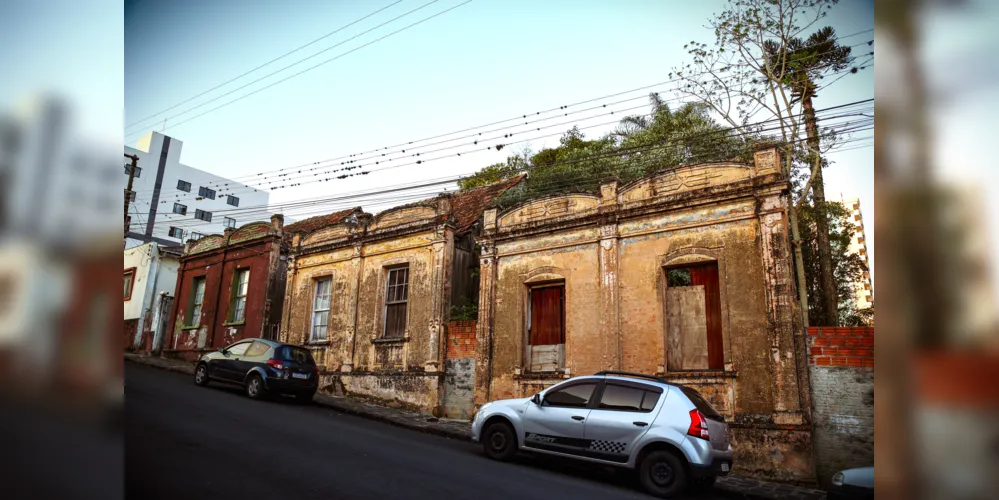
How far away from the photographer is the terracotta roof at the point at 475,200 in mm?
17306

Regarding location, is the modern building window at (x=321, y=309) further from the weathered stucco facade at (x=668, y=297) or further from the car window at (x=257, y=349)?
the weathered stucco facade at (x=668, y=297)

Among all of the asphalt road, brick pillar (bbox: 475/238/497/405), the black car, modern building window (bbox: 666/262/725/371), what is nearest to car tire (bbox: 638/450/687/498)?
the asphalt road

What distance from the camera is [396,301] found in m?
16.1

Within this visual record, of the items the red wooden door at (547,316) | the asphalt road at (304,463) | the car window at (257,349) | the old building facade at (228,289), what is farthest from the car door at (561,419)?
the old building facade at (228,289)

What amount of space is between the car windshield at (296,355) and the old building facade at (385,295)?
2.29 meters

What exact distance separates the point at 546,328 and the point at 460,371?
108 inches

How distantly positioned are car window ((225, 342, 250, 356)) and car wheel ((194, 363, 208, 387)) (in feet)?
2.74

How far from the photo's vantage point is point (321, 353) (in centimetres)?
1705

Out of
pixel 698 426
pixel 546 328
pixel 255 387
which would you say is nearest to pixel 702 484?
pixel 698 426

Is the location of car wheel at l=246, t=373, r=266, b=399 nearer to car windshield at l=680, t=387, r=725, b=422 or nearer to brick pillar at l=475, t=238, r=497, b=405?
brick pillar at l=475, t=238, r=497, b=405

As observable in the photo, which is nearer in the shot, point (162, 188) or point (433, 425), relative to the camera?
point (433, 425)

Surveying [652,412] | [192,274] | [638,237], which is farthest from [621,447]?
[192,274]

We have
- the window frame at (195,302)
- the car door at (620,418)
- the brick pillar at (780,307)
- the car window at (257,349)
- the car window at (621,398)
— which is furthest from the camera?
the window frame at (195,302)

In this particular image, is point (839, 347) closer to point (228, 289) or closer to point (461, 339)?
point (461, 339)
